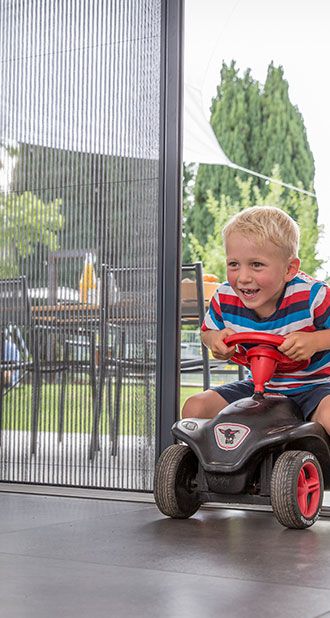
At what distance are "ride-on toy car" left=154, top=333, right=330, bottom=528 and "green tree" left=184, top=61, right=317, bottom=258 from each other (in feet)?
37.4

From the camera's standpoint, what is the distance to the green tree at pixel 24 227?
3086 millimetres

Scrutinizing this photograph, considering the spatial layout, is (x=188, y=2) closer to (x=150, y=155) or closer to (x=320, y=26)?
(x=150, y=155)

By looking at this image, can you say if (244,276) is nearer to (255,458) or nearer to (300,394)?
(300,394)

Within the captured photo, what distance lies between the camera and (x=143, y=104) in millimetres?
2938

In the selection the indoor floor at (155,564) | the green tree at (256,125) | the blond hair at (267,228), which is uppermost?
the green tree at (256,125)

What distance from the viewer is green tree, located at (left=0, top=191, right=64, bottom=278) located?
3.09 meters

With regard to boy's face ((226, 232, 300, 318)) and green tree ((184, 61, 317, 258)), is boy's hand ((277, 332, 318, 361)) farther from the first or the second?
green tree ((184, 61, 317, 258))

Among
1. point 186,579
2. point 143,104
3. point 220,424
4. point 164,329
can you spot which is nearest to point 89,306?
point 164,329

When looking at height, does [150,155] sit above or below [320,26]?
below

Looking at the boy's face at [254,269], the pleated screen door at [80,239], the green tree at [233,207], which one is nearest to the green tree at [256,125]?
the green tree at [233,207]

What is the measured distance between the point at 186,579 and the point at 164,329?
4.19 feet

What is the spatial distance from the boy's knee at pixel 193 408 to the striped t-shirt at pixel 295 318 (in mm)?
184

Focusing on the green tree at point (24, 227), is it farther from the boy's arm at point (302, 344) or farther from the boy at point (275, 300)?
the boy's arm at point (302, 344)

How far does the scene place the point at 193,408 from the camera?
258cm
